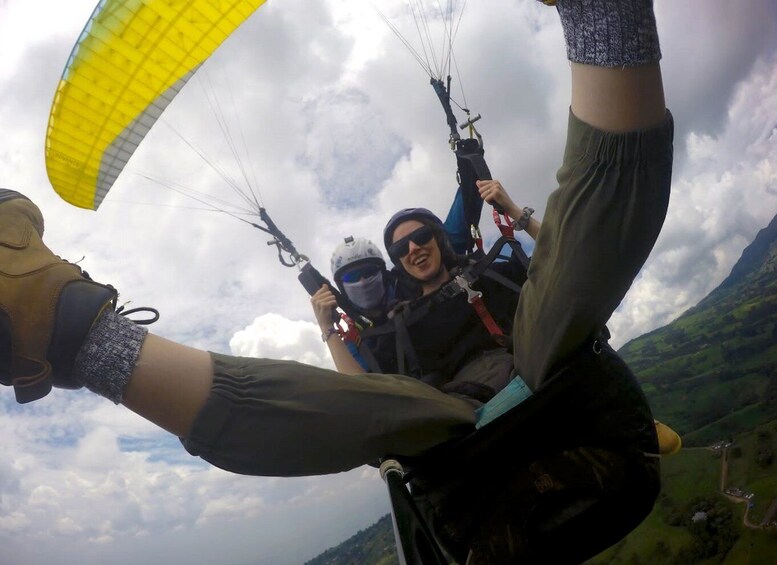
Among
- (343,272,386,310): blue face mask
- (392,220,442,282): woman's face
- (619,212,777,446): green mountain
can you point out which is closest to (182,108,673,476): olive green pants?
(392,220,442,282): woman's face

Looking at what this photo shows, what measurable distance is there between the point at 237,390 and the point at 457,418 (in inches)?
31.3

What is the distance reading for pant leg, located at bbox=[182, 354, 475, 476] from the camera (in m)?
1.26

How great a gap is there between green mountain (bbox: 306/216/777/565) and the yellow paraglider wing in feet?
232

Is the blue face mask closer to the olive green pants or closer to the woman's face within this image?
the woman's face

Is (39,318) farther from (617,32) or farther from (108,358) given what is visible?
(617,32)

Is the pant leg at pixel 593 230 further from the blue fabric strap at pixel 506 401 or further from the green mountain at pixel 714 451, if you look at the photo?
the green mountain at pixel 714 451

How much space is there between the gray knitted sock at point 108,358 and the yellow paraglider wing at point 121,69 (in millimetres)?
3255

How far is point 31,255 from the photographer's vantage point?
1454 millimetres

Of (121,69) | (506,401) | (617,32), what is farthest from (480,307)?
(121,69)

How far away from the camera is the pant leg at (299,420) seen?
1258mm

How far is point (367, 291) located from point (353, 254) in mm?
366

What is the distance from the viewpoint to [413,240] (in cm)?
319

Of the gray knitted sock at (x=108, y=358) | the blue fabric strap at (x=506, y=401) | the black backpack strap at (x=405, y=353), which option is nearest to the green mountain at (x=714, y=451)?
the black backpack strap at (x=405, y=353)

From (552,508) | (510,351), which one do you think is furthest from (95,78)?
(552,508)
